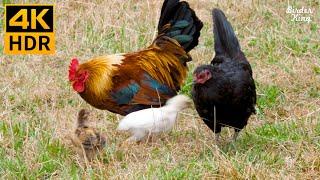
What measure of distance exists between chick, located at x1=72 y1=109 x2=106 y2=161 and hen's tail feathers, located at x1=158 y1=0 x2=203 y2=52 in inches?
60.5

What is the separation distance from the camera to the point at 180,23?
6.54 metres

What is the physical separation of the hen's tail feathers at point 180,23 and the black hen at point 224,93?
2.64 feet

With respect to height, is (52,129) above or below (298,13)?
below

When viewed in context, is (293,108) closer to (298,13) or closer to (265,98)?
(265,98)

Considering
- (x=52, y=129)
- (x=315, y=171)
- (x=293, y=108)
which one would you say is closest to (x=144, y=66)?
(x=52, y=129)

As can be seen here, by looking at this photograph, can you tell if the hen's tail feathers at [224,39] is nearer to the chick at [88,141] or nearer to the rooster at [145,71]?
the rooster at [145,71]

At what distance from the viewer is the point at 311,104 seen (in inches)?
265

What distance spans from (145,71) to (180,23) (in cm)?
59

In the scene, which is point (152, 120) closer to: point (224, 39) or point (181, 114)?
point (181, 114)

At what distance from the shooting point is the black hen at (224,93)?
5352 mm

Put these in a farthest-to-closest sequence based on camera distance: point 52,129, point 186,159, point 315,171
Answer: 1. point 52,129
2. point 186,159
3. point 315,171

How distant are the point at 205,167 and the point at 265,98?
2.03 meters

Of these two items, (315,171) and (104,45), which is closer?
(315,171)

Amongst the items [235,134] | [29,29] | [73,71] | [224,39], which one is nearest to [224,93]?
[235,134]
